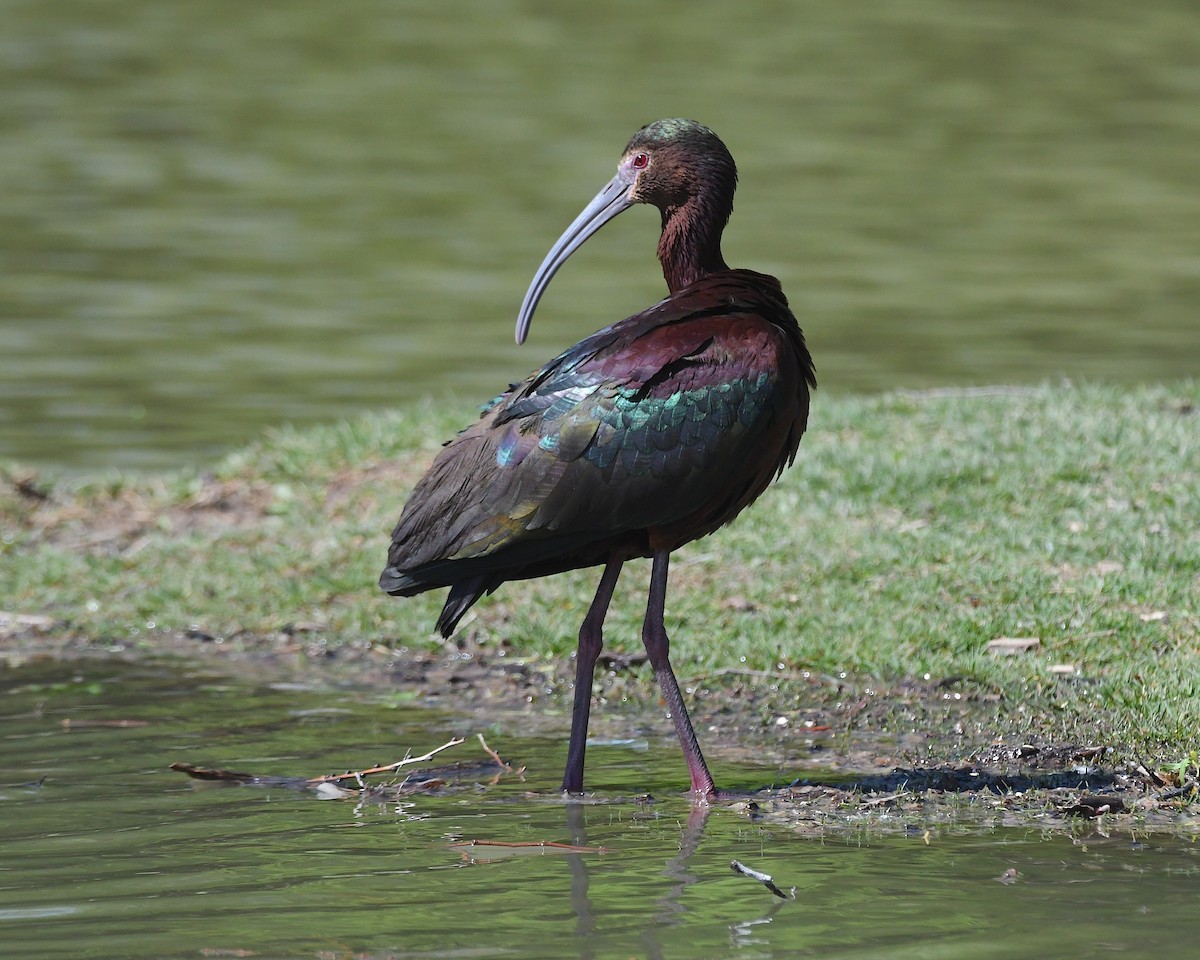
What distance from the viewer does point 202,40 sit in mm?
28016

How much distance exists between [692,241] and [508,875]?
224 cm

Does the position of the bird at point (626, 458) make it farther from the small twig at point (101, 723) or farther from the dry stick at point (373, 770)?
the small twig at point (101, 723)

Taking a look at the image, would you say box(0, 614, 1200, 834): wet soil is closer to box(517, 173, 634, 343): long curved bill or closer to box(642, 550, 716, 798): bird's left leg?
box(642, 550, 716, 798): bird's left leg

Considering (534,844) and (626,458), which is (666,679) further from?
(534,844)

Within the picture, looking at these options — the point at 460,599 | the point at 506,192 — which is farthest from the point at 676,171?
the point at 506,192

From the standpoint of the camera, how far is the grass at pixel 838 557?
6.67 meters

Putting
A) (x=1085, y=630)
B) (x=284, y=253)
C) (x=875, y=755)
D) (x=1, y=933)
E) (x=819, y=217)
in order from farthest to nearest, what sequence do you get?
(x=819, y=217)
(x=284, y=253)
(x=1085, y=630)
(x=875, y=755)
(x=1, y=933)

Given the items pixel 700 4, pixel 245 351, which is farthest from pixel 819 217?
pixel 700 4

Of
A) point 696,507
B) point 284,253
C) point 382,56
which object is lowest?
point 696,507

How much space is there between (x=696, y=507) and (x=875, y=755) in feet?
3.50

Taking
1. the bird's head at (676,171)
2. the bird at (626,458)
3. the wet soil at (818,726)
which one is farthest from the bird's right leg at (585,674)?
the bird's head at (676,171)

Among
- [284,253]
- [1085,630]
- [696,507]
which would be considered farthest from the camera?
[284,253]

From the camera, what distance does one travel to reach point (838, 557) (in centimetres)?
766

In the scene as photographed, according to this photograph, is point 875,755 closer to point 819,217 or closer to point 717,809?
point 717,809
